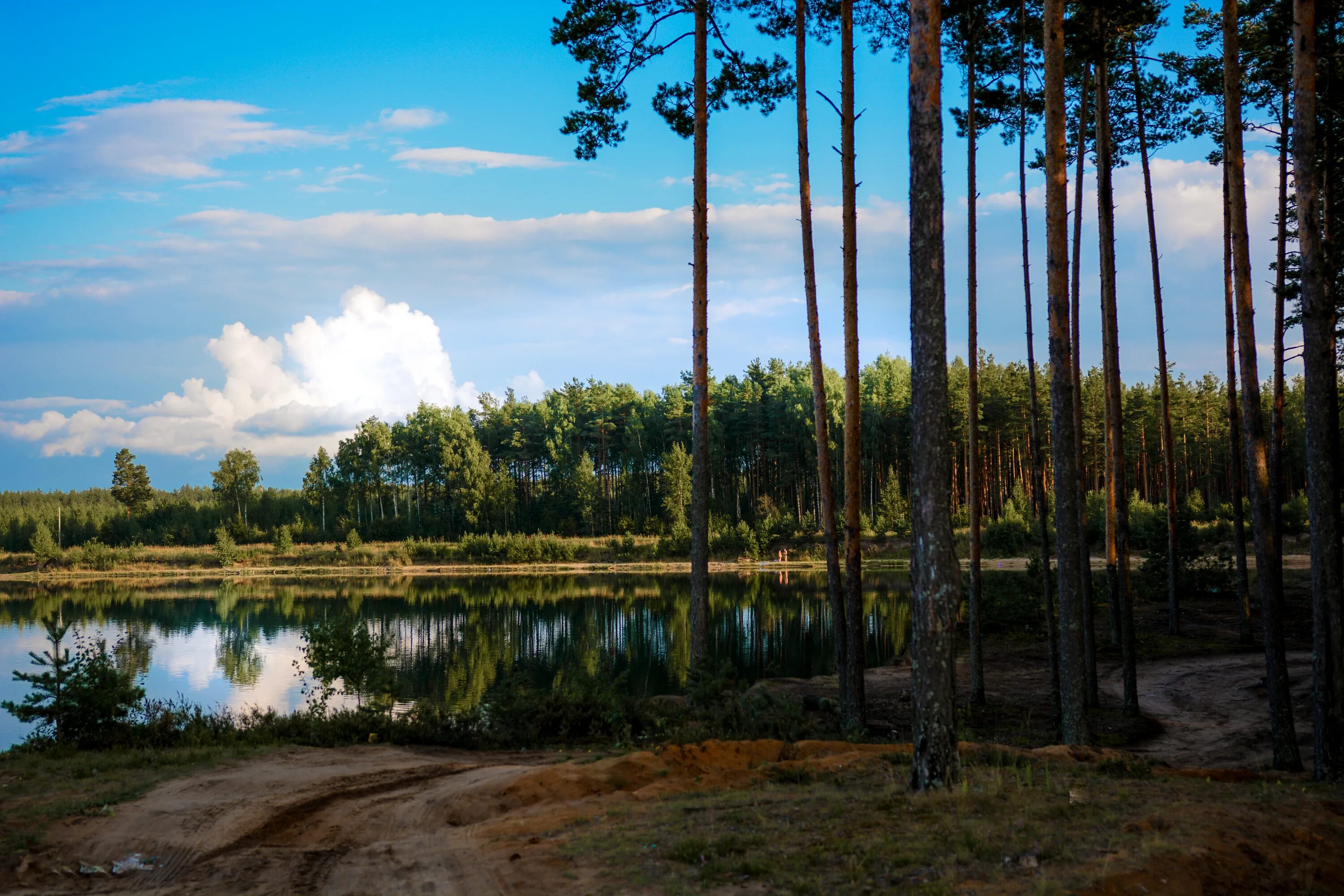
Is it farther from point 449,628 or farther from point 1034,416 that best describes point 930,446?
point 449,628

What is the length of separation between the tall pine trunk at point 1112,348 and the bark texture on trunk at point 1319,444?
14.2 feet

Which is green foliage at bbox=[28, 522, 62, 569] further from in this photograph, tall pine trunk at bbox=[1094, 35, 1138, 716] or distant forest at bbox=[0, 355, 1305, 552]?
tall pine trunk at bbox=[1094, 35, 1138, 716]

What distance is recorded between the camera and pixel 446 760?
10.3m

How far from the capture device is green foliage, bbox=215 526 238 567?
5947 centimetres

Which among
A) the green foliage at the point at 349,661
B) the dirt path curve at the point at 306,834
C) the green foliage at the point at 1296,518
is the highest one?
the green foliage at the point at 1296,518

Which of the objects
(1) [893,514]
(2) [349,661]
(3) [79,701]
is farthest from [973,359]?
(1) [893,514]

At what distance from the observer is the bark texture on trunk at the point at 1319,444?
851 centimetres

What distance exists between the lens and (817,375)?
1301 cm

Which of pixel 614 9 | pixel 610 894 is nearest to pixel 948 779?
pixel 610 894

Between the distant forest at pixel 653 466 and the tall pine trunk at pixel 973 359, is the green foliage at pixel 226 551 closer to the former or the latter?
the distant forest at pixel 653 466

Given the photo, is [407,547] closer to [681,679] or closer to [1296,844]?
[681,679]

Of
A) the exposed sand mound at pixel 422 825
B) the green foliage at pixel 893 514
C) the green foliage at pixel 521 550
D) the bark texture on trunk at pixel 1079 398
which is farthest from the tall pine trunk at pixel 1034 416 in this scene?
the green foliage at pixel 521 550

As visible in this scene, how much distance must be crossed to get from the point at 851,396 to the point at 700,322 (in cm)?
269

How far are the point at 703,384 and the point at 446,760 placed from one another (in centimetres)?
667
